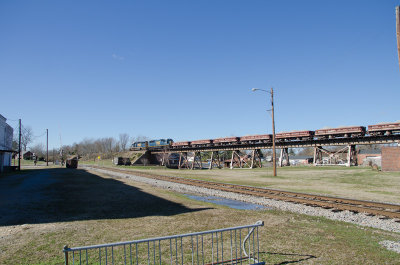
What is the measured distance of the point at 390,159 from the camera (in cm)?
2762

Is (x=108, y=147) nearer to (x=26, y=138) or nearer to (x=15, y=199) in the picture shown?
(x=26, y=138)

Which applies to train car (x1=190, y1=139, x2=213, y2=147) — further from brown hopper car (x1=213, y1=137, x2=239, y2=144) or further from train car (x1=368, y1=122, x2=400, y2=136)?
train car (x1=368, y1=122, x2=400, y2=136)

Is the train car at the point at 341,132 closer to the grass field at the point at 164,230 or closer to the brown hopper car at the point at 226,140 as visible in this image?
the brown hopper car at the point at 226,140

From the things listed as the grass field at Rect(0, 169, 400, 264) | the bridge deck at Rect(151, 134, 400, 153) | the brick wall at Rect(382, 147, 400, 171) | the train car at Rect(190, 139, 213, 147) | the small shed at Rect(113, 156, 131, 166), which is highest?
the train car at Rect(190, 139, 213, 147)

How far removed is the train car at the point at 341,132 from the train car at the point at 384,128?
100cm

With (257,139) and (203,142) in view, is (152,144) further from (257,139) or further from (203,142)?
(257,139)

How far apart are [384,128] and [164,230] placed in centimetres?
3279

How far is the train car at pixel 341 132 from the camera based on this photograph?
111ft

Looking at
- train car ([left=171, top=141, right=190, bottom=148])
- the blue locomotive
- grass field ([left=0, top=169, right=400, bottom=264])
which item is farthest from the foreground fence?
the blue locomotive

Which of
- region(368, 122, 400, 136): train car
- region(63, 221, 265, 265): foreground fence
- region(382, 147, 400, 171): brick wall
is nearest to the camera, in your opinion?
region(63, 221, 265, 265): foreground fence

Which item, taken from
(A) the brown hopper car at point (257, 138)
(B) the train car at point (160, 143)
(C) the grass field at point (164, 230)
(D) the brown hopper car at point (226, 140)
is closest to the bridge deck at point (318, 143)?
(D) the brown hopper car at point (226, 140)

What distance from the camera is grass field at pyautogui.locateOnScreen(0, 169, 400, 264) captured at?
240 inches

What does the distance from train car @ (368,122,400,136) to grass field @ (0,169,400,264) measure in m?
27.8

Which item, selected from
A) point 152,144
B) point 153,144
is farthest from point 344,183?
point 152,144
